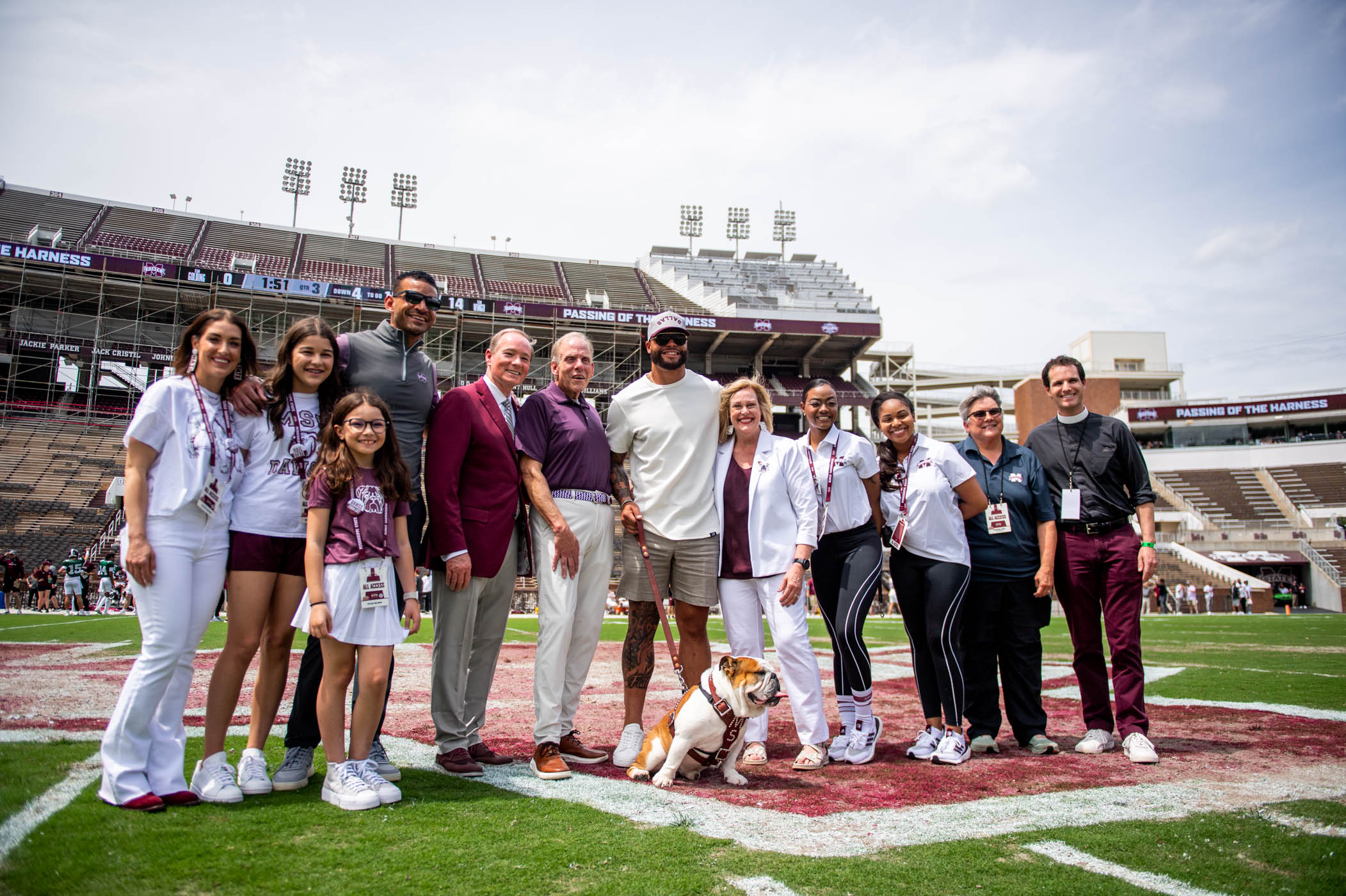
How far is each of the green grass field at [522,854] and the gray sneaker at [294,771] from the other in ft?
0.25

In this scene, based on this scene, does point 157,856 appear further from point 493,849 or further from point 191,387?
point 191,387

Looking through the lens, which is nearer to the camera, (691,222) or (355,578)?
(355,578)

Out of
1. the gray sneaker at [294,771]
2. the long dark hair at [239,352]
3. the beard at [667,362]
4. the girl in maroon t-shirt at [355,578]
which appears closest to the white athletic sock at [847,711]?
the beard at [667,362]

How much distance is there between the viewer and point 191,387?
10.5ft

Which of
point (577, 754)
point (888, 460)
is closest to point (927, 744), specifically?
point (888, 460)

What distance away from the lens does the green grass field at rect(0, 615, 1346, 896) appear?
7.23 ft

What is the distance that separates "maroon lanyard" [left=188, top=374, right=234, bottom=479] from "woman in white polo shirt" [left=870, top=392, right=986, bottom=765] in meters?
3.31

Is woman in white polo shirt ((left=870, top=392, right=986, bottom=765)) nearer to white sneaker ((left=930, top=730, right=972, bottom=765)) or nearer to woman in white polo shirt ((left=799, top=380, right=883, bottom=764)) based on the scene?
white sneaker ((left=930, top=730, right=972, bottom=765))

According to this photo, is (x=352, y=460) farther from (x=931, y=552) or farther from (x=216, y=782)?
(x=931, y=552)

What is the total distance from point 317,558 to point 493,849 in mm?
1373

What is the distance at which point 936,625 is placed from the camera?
4.31 m

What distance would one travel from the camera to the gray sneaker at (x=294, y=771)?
10.8ft

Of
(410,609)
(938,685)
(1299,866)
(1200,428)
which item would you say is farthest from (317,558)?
(1200,428)

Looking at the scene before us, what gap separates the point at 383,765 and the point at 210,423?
1677 millimetres
